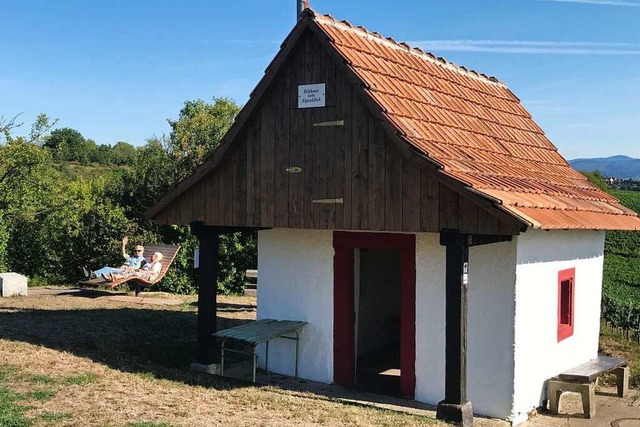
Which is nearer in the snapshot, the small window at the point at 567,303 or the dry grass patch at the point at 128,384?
the dry grass patch at the point at 128,384

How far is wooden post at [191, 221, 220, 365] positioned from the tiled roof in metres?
3.56

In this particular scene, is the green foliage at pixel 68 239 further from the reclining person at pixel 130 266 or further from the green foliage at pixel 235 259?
the green foliage at pixel 235 259

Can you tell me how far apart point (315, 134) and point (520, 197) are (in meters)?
2.87

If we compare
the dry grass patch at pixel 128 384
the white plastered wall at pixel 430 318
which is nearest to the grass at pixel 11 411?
the dry grass patch at pixel 128 384

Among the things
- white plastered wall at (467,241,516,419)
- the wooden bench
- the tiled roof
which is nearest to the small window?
the wooden bench

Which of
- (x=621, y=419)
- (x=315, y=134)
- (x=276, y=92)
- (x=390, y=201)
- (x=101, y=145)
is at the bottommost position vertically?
(x=621, y=419)

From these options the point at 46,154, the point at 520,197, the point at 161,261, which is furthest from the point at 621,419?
the point at 46,154

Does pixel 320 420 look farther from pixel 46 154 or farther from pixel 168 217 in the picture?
Result: pixel 46 154

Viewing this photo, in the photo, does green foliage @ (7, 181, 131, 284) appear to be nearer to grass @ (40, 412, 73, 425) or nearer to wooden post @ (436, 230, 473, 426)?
grass @ (40, 412, 73, 425)

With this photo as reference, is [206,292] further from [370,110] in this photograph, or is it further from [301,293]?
[370,110]

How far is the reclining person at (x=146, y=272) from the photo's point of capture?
17.5 m

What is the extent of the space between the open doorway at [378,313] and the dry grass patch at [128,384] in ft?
9.48

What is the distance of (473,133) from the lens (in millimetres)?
10984

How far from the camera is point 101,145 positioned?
77.2 meters
